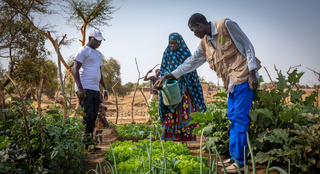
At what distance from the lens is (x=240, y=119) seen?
2.65 metres

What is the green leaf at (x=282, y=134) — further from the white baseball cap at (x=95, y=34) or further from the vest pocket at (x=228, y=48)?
the white baseball cap at (x=95, y=34)

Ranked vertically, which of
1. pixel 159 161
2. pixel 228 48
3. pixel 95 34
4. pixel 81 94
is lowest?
pixel 159 161

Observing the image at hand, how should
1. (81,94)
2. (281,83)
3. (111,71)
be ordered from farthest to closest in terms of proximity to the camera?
(111,71) < (81,94) < (281,83)

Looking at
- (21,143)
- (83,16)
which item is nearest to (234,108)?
(21,143)

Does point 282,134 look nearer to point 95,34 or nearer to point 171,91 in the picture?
point 171,91

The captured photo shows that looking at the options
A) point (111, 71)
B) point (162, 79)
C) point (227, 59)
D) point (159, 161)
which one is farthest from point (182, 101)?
point (111, 71)

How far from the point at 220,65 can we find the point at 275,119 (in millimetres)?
861

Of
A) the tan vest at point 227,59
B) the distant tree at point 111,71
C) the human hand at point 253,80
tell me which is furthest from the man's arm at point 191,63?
the distant tree at point 111,71

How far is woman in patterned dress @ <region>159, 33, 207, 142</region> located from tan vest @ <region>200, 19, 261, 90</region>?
125 centimetres

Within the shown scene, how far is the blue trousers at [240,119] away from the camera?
2.61 m

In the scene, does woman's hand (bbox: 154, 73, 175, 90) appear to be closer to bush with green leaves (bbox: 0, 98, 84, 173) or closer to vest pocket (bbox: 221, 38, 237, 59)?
vest pocket (bbox: 221, 38, 237, 59)

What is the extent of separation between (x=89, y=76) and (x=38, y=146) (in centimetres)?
175

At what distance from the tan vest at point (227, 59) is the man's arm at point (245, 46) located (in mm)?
46

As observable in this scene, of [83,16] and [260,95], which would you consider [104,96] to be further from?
[83,16]
